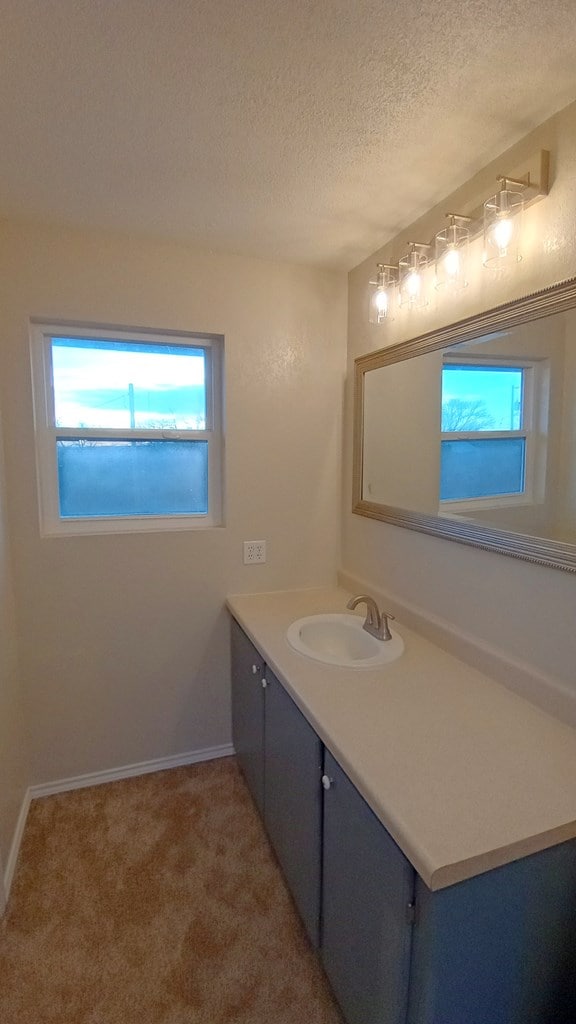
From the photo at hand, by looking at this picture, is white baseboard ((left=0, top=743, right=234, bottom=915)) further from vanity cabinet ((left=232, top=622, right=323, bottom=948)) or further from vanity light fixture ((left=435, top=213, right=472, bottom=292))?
vanity light fixture ((left=435, top=213, right=472, bottom=292))

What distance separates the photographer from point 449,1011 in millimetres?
879

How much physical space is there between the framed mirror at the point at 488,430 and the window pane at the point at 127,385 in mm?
819

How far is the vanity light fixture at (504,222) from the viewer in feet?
4.02

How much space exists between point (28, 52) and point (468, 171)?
118 cm

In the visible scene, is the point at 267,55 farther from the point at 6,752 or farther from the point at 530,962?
the point at 6,752

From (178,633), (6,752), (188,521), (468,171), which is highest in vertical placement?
(468,171)

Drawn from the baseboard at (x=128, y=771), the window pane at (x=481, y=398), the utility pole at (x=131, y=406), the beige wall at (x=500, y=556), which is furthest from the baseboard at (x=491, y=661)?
the utility pole at (x=131, y=406)

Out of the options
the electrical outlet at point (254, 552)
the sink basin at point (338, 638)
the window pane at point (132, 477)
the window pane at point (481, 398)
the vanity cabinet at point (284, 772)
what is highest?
the window pane at point (481, 398)

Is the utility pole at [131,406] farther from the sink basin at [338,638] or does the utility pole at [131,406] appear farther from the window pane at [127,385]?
the sink basin at [338,638]

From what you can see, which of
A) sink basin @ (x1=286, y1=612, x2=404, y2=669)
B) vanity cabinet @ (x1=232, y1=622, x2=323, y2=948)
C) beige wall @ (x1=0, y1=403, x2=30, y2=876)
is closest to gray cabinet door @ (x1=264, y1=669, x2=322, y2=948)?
vanity cabinet @ (x1=232, y1=622, x2=323, y2=948)

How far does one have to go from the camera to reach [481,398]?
1462 millimetres

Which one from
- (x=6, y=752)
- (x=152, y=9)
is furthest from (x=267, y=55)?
(x=6, y=752)

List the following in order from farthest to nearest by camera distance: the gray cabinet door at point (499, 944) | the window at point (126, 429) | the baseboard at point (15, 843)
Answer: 1. the window at point (126, 429)
2. the baseboard at point (15, 843)
3. the gray cabinet door at point (499, 944)

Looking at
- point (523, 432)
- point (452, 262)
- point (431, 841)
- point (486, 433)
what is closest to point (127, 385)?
point (452, 262)
